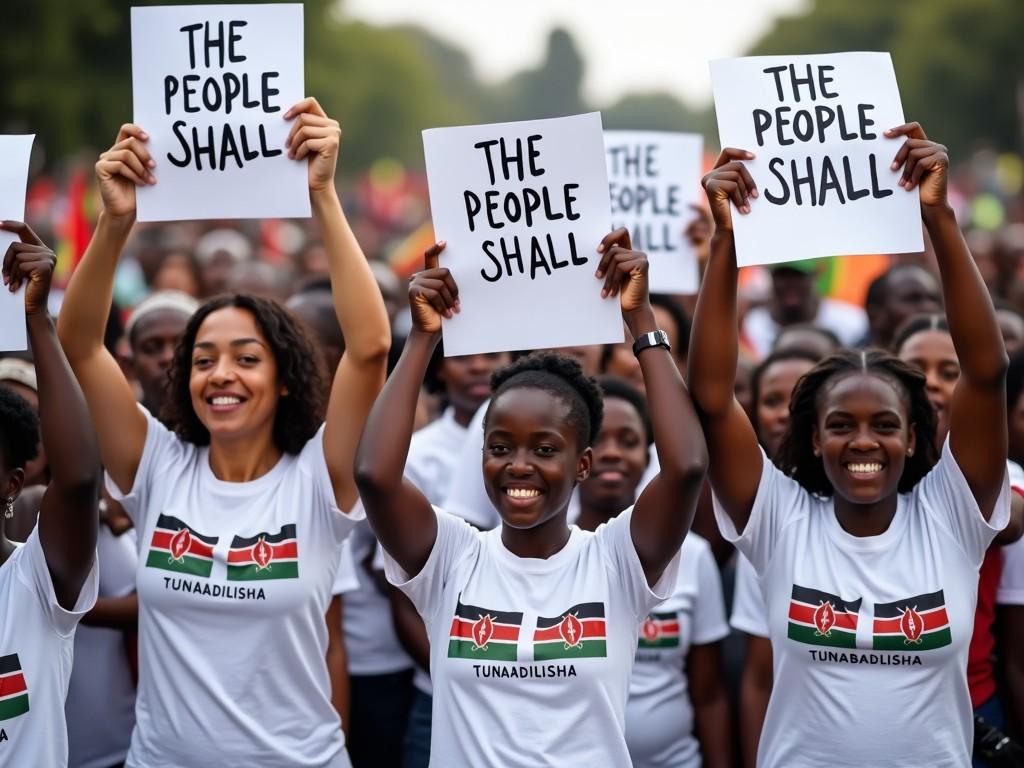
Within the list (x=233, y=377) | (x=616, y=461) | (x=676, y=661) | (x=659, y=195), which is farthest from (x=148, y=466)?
(x=659, y=195)

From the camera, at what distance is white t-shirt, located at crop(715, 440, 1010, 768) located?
12.8 feet

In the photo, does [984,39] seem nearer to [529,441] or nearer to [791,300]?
[791,300]

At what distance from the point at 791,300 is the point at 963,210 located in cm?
1729

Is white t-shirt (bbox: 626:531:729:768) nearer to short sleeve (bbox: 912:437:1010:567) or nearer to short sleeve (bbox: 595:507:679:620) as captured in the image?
short sleeve (bbox: 595:507:679:620)

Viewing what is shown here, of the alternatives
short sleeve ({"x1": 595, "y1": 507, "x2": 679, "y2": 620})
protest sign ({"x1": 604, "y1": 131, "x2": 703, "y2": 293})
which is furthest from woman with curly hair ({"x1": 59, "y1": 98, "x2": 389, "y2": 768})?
protest sign ({"x1": 604, "y1": 131, "x2": 703, "y2": 293})

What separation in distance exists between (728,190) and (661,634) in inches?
62.9

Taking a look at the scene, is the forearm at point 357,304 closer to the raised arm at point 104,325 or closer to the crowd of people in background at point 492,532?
the crowd of people in background at point 492,532

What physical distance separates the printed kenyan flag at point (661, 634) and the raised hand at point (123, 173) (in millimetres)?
2134

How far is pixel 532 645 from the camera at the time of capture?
3.83 meters

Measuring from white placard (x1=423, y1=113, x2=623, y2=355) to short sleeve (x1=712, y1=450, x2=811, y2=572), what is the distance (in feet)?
2.04

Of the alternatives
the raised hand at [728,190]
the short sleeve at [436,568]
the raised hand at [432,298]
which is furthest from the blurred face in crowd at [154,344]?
the raised hand at [728,190]

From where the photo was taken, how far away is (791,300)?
8.16 metres

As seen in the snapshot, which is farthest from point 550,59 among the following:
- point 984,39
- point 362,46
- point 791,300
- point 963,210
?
point 791,300

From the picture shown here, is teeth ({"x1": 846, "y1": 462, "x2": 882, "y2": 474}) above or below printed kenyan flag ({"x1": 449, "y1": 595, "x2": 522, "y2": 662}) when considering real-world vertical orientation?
above
